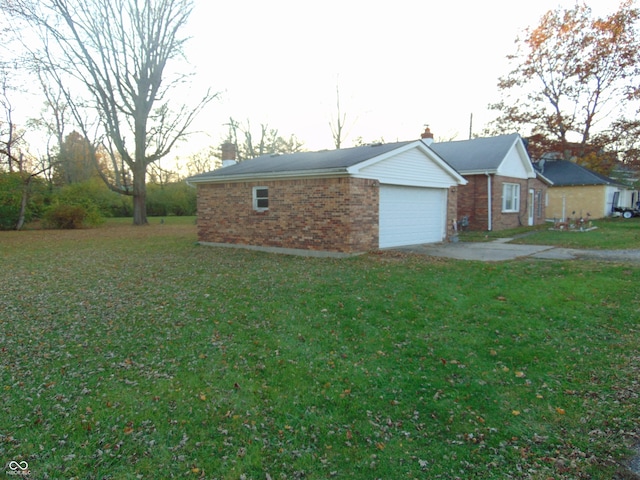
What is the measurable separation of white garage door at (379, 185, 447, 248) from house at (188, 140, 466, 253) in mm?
31

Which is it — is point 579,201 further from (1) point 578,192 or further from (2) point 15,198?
(2) point 15,198

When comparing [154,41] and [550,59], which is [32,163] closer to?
[154,41]

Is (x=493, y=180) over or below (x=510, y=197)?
over

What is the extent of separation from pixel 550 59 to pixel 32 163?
134 ft

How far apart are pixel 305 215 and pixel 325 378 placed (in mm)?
7930

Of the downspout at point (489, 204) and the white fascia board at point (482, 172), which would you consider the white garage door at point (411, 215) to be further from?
the downspout at point (489, 204)

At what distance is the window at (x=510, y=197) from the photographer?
19.6 meters

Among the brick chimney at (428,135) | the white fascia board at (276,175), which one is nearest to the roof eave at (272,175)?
the white fascia board at (276,175)

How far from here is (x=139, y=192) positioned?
87.4ft

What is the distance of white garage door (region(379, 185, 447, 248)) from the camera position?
41.5 ft

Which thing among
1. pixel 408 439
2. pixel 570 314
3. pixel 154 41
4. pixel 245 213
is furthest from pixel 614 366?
pixel 154 41

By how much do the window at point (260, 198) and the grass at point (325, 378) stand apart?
5282 millimetres

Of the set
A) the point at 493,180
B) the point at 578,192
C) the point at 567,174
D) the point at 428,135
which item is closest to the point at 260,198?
the point at 428,135

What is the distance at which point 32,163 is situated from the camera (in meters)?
30.9
